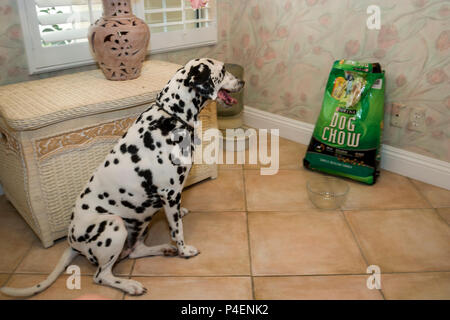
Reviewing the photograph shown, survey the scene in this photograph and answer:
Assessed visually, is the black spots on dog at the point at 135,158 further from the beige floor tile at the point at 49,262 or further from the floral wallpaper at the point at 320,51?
the floral wallpaper at the point at 320,51

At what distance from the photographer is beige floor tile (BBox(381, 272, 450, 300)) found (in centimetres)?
174

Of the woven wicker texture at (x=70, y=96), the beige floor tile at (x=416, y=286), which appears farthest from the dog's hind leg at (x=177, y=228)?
the beige floor tile at (x=416, y=286)

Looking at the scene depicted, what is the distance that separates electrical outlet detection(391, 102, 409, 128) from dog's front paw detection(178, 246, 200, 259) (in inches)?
62.6

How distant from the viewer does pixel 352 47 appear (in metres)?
2.74

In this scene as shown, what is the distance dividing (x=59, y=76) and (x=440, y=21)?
2.26m

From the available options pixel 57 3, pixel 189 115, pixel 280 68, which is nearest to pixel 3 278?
pixel 189 115

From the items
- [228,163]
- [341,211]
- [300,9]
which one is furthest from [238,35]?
[341,211]

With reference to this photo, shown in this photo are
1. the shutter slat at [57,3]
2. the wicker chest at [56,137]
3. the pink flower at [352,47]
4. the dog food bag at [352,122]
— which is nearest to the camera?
the wicker chest at [56,137]

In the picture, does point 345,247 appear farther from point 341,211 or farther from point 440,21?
point 440,21

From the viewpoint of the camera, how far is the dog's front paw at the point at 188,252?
1.99m

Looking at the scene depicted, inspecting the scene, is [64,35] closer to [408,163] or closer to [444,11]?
[444,11]

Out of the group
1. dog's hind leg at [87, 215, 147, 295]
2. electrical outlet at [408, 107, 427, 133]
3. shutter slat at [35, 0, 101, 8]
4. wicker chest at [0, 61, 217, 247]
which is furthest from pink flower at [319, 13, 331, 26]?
dog's hind leg at [87, 215, 147, 295]

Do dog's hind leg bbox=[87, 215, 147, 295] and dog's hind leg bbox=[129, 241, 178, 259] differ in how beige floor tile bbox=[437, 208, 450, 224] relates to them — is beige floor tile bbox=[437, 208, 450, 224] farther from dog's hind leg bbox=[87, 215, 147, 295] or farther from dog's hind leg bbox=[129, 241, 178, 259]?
dog's hind leg bbox=[87, 215, 147, 295]

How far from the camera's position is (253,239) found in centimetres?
214
